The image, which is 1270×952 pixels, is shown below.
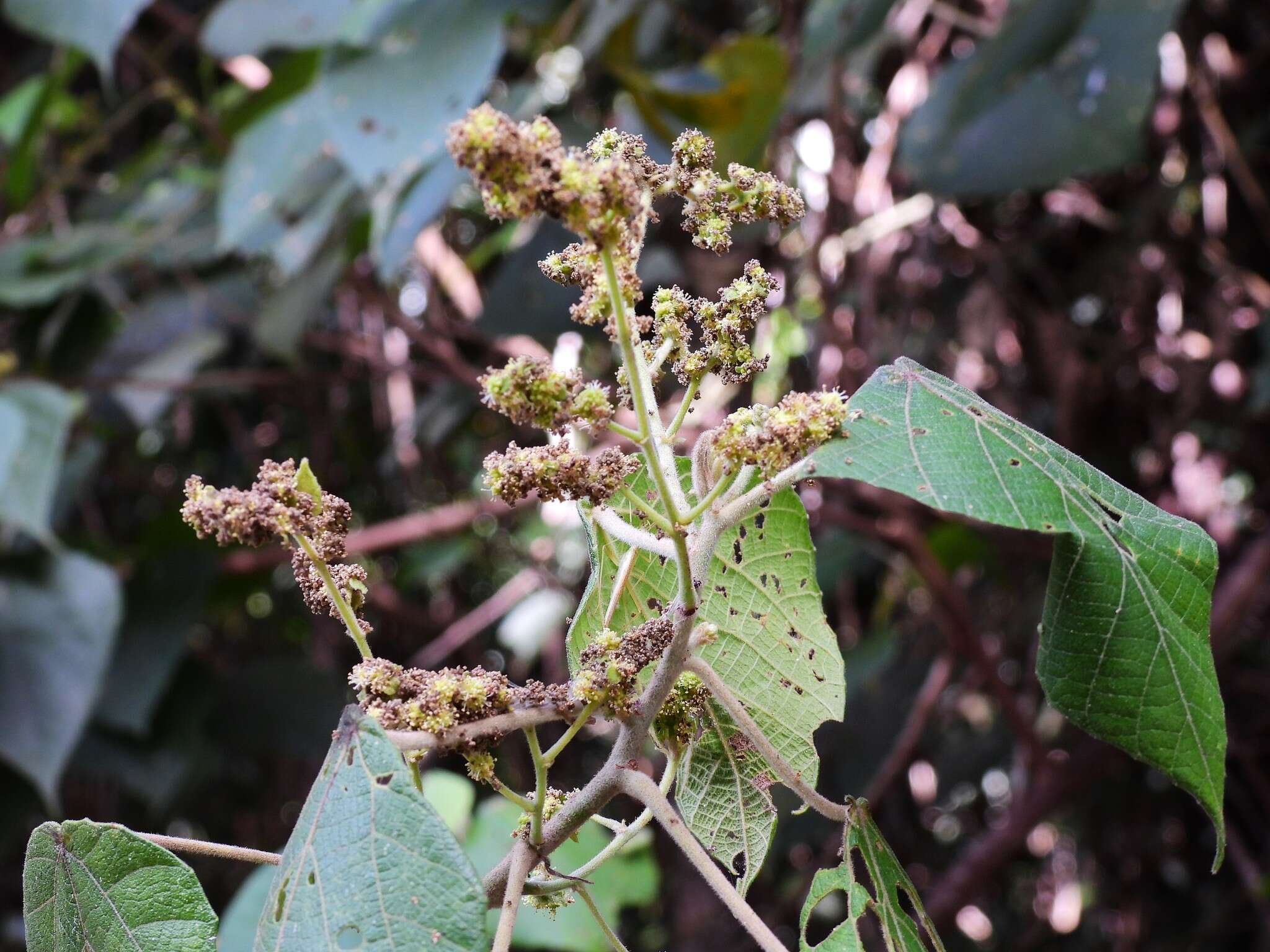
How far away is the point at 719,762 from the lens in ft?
1.87

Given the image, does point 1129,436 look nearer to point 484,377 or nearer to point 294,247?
point 294,247

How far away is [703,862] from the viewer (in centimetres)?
43

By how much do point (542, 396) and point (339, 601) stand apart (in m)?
0.11

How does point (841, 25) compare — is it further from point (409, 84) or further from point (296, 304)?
point (296, 304)

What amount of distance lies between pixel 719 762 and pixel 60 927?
301 mm

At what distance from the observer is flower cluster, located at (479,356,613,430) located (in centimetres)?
42

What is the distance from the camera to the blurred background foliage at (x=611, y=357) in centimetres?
143

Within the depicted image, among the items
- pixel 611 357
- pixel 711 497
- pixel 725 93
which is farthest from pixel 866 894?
pixel 611 357

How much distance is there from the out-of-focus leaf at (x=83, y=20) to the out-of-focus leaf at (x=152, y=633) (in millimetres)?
841

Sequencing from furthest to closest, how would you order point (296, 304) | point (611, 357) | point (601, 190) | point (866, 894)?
point (611, 357)
point (296, 304)
point (866, 894)
point (601, 190)

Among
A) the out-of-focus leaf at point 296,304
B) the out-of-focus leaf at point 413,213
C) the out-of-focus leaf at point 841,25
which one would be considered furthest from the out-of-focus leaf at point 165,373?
the out-of-focus leaf at point 841,25

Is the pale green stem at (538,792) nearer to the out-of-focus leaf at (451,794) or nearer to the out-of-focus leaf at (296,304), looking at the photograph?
the out-of-focus leaf at (451,794)

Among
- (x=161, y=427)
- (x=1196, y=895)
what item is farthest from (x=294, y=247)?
(x=1196, y=895)

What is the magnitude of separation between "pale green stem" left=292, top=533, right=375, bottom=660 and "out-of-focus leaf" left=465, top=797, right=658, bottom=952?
31.5 inches
